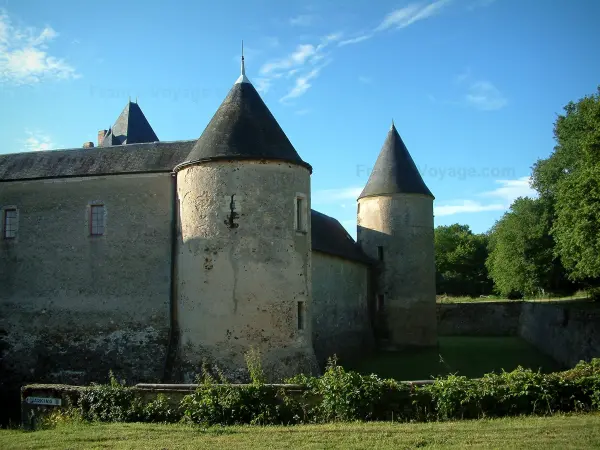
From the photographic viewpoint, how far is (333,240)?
23.2 metres

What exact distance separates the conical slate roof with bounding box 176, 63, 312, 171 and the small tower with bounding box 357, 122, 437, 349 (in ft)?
35.7

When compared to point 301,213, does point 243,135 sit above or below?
above

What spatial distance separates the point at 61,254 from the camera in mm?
17062

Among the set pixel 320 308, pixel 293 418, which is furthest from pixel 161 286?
pixel 293 418

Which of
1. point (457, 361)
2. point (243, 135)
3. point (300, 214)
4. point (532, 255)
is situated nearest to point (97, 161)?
point (243, 135)

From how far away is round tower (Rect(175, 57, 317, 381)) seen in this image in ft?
46.2

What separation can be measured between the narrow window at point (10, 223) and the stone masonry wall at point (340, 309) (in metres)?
10.00

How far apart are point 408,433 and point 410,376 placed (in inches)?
364

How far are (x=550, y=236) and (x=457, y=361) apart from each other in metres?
24.6

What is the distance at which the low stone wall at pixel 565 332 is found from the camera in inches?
682

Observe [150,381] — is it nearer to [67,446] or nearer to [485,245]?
[67,446]

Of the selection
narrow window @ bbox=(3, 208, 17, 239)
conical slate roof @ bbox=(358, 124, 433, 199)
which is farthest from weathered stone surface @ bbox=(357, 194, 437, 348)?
narrow window @ bbox=(3, 208, 17, 239)

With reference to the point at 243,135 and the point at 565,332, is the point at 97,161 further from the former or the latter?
the point at 565,332

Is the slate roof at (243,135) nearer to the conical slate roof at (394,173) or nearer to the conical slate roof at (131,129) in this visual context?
the conical slate roof at (394,173)
